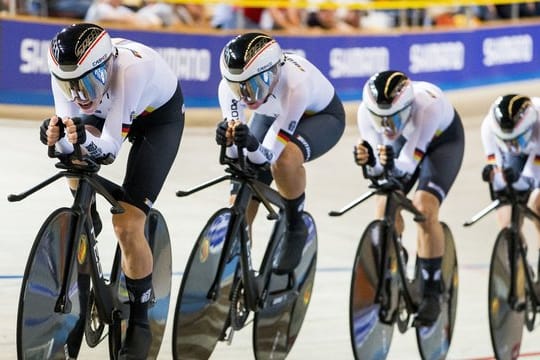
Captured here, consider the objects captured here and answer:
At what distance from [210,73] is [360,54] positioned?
5.52ft

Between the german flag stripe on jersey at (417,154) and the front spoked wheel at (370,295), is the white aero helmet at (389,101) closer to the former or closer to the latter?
the german flag stripe on jersey at (417,154)

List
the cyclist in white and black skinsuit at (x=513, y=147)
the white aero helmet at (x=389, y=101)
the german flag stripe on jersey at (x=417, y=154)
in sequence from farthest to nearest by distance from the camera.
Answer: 1. the cyclist in white and black skinsuit at (x=513, y=147)
2. the german flag stripe on jersey at (x=417, y=154)
3. the white aero helmet at (x=389, y=101)

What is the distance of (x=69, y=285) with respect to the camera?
15.0 feet

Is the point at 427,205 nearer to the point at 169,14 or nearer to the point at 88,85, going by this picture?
the point at 88,85

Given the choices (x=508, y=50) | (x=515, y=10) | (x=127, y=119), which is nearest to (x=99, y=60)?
(x=127, y=119)

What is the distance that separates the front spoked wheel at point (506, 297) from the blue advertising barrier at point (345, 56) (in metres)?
4.76

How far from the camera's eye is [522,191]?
22.0 ft

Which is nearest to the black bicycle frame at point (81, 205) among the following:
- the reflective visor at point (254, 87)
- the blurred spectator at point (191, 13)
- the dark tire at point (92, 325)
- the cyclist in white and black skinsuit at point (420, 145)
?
the dark tire at point (92, 325)

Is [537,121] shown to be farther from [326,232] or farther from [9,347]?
[9,347]

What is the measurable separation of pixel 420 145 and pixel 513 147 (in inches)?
31.8

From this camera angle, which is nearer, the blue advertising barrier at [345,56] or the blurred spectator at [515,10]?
the blue advertising barrier at [345,56]

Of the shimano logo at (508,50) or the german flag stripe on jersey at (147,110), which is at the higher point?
the german flag stripe on jersey at (147,110)

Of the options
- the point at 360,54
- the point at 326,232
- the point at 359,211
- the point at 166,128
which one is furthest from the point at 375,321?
the point at 360,54

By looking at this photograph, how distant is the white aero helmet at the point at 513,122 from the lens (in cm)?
664
